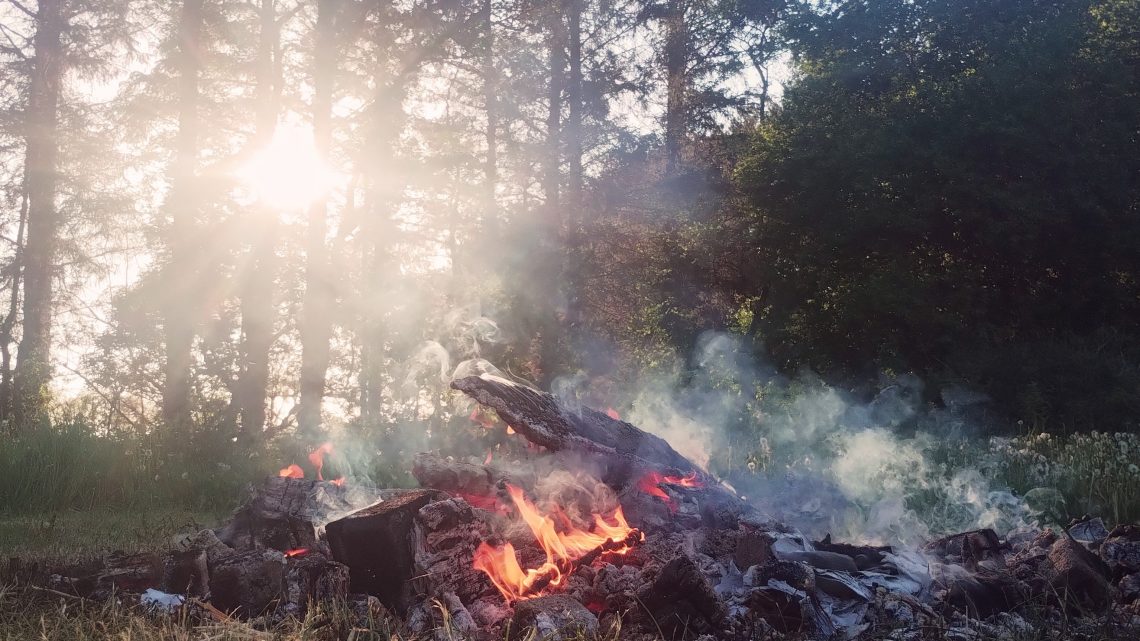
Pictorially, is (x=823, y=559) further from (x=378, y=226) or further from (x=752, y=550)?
(x=378, y=226)

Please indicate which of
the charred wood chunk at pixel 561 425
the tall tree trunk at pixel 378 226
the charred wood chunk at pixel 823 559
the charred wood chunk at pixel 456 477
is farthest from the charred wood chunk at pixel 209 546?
the tall tree trunk at pixel 378 226

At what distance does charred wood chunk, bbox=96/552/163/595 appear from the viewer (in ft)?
15.3

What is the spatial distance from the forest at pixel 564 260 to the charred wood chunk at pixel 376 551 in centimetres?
219

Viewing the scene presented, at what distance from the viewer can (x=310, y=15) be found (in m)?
14.8

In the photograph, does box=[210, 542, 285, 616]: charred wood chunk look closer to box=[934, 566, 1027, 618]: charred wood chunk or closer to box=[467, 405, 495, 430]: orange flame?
box=[934, 566, 1027, 618]: charred wood chunk

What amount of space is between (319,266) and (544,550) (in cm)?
897

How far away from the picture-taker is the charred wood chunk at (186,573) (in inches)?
185

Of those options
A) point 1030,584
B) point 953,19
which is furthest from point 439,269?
point 1030,584

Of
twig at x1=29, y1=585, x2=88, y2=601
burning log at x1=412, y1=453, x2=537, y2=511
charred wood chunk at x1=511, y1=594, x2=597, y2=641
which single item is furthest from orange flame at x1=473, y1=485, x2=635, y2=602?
twig at x1=29, y1=585, x2=88, y2=601

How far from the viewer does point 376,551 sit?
4691 millimetres

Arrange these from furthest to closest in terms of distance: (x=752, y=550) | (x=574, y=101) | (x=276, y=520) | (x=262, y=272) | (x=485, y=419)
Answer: (x=574, y=101) → (x=262, y=272) → (x=485, y=419) → (x=276, y=520) → (x=752, y=550)

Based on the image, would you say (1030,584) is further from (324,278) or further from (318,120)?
(318,120)

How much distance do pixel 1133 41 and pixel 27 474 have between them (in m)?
17.7

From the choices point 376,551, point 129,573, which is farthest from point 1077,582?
point 129,573
